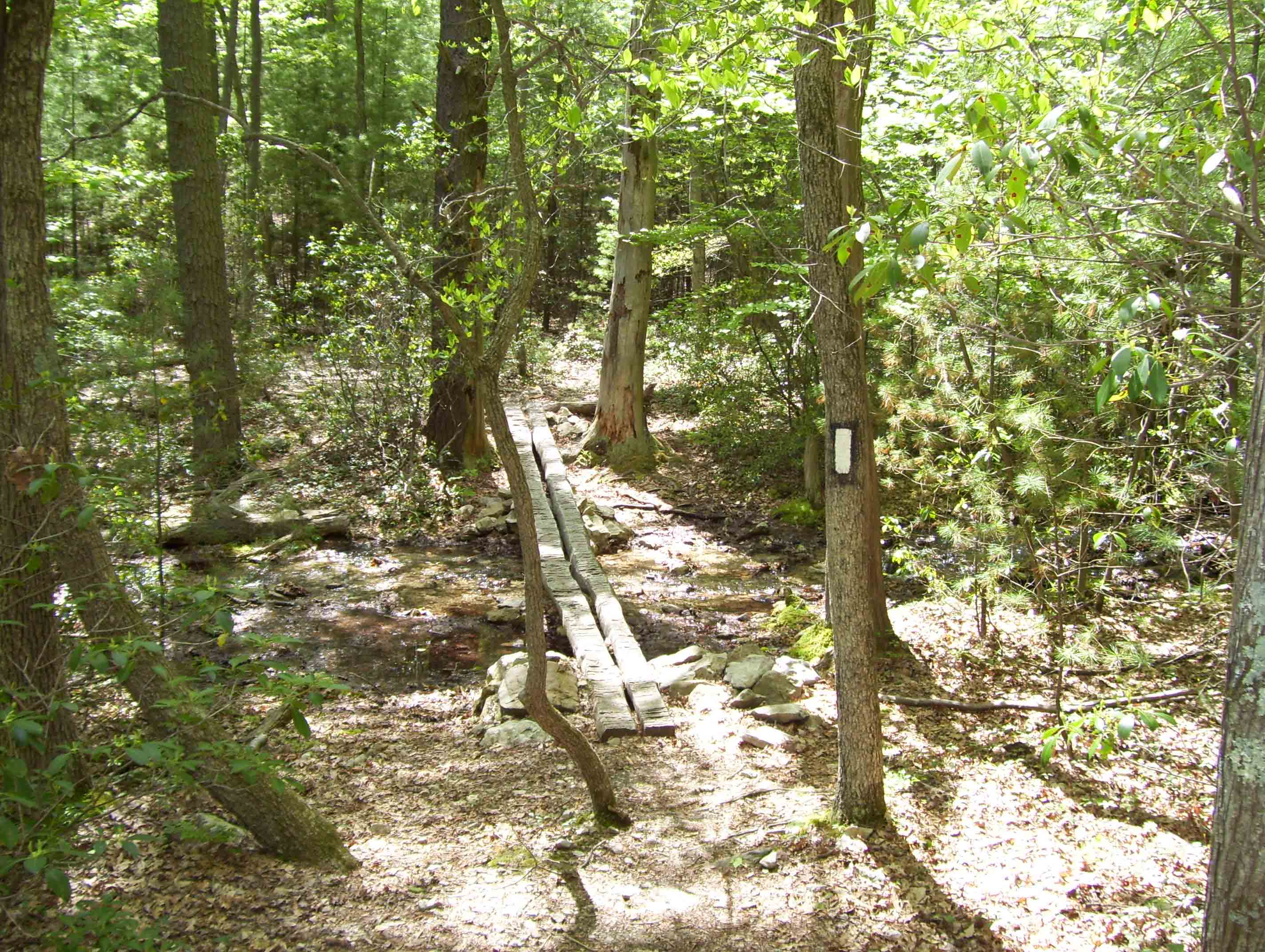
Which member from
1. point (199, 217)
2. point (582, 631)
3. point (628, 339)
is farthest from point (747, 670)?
point (199, 217)

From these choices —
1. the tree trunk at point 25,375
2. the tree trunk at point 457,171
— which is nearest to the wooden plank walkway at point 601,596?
the tree trunk at point 457,171

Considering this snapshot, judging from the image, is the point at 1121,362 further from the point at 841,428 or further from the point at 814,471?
the point at 814,471

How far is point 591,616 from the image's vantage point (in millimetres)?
7242

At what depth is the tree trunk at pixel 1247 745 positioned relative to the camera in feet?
7.32

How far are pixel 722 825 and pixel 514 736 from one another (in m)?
1.58

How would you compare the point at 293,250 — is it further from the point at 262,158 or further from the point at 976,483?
the point at 976,483

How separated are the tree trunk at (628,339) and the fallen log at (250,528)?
416 cm

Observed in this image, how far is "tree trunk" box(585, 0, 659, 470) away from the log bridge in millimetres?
1277

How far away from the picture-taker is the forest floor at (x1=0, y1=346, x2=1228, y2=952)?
11.6ft

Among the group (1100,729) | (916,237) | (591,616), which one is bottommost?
(591,616)

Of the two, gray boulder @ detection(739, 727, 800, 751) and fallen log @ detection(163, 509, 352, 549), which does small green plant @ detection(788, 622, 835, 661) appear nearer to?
gray boulder @ detection(739, 727, 800, 751)

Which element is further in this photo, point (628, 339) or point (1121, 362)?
point (628, 339)

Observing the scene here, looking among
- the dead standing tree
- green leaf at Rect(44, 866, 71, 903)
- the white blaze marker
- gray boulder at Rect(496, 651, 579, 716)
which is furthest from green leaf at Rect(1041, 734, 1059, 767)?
gray boulder at Rect(496, 651, 579, 716)

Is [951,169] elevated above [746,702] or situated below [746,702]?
above
